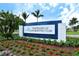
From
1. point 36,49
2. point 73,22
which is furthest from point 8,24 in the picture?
point 73,22

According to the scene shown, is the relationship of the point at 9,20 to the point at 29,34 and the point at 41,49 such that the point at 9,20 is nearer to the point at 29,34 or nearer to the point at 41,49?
the point at 29,34

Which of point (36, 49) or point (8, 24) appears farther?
point (8, 24)

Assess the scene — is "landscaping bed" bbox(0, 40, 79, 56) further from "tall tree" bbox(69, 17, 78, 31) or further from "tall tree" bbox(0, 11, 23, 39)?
"tall tree" bbox(69, 17, 78, 31)

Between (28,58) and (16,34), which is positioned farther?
(16,34)

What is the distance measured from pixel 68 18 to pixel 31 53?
95cm

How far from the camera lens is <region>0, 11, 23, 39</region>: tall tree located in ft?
15.9

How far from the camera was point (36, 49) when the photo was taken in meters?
4.65

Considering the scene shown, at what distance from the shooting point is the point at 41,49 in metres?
4.62

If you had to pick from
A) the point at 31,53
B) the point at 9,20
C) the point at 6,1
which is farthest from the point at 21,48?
the point at 6,1

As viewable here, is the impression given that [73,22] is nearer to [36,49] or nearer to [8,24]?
[36,49]

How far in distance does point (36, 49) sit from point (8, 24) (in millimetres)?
764

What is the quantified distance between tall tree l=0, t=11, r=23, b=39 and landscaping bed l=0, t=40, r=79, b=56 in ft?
0.67

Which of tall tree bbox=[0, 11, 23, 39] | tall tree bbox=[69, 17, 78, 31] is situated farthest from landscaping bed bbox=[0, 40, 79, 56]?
tall tree bbox=[69, 17, 78, 31]

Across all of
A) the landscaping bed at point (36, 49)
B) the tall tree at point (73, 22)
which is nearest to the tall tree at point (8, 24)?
the landscaping bed at point (36, 49)
